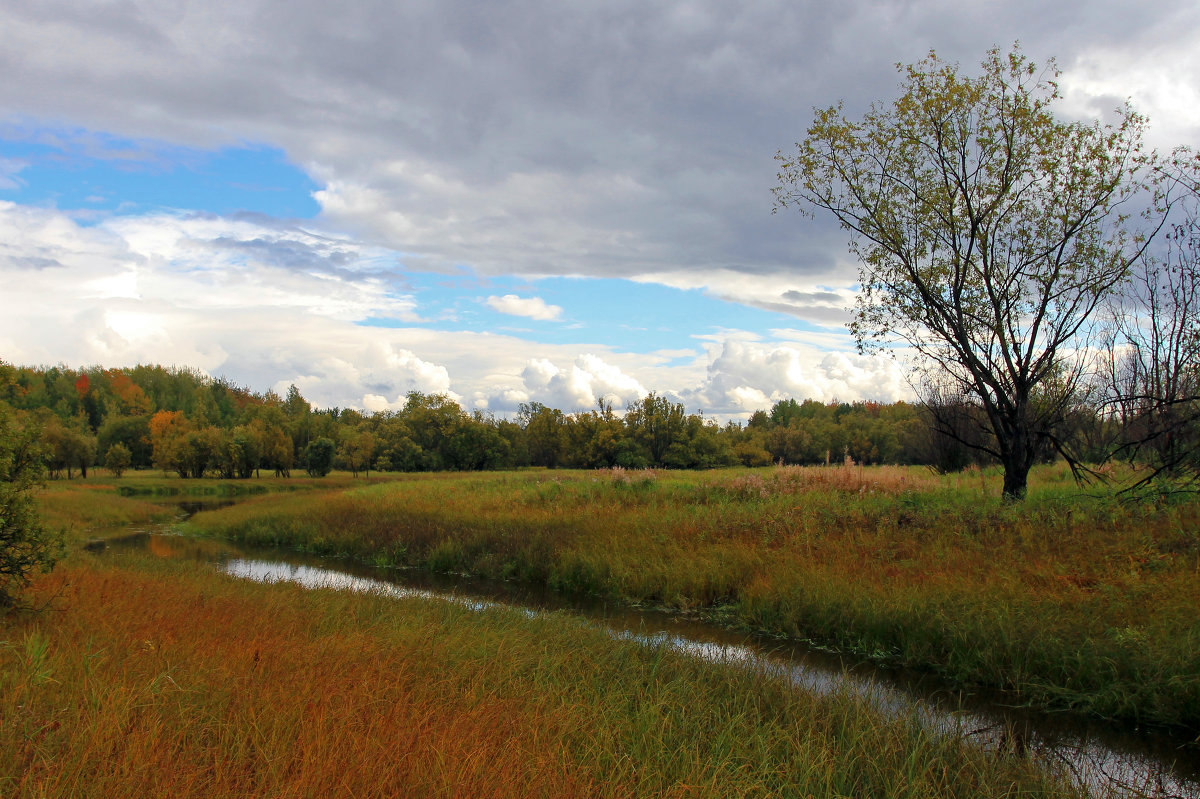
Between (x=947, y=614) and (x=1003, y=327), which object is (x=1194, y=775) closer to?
(x=947, y=614)

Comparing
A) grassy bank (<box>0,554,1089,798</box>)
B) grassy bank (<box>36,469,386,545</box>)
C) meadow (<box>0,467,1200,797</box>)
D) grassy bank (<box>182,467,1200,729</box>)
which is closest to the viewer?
grassy bank (<box>0,554,1089,798</box>)

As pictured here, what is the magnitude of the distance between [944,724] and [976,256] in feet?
40.8

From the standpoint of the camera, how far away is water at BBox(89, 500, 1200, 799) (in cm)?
579

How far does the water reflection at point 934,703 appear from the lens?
19.0ft

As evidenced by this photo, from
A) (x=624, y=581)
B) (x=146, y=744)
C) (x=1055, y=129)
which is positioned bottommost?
(x=624, y=581)

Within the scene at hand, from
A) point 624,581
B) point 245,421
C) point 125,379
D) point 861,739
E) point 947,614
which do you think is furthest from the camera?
point 125,379

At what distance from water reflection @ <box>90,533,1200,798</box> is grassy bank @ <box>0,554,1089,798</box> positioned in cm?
101

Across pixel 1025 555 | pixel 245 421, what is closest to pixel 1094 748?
→ pixel 1025 555

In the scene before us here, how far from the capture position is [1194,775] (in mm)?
5816

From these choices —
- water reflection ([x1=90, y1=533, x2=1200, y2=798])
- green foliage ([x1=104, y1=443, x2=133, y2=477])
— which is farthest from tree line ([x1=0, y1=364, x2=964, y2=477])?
water reflection ([x1=90, y1=533, x2=1200, y2=798])

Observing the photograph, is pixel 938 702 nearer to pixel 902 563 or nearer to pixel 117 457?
pixel 902 563

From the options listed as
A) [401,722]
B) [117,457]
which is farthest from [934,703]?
[117,457]

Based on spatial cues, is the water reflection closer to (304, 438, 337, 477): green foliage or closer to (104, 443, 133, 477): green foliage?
(304, 438, 337, 477): green foliage

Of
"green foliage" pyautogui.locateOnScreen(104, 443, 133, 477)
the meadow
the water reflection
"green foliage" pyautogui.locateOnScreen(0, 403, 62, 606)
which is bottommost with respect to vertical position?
"green foliage" pyautogui.locateOnScreen(104, 443, 133, 477)
